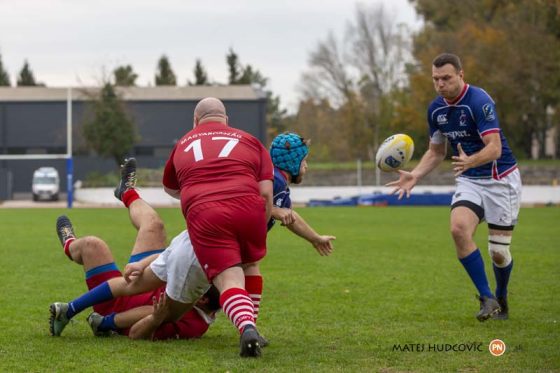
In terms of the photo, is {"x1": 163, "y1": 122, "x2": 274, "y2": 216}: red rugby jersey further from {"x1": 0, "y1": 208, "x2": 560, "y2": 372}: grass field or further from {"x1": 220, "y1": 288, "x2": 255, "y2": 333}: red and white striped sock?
{"x1": 0, "y1": 208, "x2": 560, "y2": 372}: grass field

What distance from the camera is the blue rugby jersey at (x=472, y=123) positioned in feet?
24.6

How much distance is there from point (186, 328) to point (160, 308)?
1.55ft

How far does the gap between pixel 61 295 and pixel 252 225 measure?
4120 millimetres

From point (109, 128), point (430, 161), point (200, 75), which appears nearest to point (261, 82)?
point (200, 75)

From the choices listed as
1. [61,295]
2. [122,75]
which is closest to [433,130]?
[61,295]

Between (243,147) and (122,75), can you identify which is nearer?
(243,147)

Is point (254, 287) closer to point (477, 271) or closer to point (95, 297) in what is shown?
point (95, 297)

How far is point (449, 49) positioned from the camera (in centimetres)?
5584

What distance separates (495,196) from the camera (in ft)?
25.2

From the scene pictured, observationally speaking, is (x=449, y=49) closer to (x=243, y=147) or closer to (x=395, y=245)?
(x=395, y=245)

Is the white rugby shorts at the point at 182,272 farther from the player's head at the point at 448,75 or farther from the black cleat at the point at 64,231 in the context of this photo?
the player's head at the point at 448,75

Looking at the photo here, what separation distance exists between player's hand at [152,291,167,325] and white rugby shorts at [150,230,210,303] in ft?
0.40

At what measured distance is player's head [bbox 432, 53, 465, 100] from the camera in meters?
7.53

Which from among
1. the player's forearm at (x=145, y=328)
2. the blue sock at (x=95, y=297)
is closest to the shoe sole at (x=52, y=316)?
the blue sock at (x=95, y=297)
